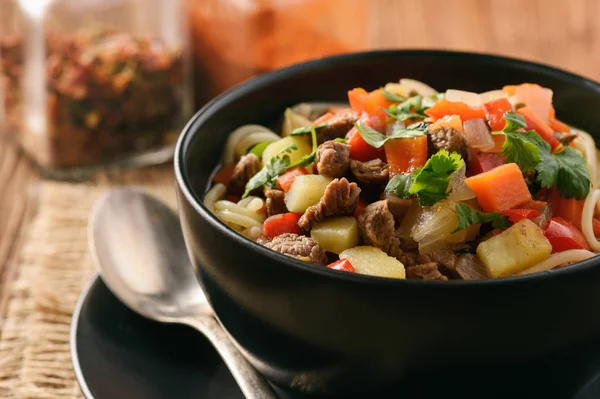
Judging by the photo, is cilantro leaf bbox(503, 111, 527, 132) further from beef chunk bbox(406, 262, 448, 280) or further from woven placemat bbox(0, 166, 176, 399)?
woven placemat bbox(0, 166, 176, 399)

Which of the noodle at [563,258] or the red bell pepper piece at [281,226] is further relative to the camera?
the red bell pepper piece at [281,226]

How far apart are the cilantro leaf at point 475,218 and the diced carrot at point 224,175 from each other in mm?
1125

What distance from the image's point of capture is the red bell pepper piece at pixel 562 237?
9.61ft

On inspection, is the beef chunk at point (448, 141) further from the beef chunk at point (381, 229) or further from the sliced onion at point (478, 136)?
the beef chunk at point (381, 229)

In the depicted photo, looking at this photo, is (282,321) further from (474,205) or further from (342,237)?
(474,205)

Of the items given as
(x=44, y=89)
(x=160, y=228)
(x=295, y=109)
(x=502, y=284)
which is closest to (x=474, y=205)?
(x=502, y=284)

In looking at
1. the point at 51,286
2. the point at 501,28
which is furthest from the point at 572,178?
the point at 501,28

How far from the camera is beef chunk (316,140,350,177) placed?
9.86ft

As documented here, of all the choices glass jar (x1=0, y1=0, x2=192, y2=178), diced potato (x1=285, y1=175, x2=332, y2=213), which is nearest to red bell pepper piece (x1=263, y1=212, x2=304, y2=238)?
diced potato (x1=285, y1=175, x2=332, y2=213)

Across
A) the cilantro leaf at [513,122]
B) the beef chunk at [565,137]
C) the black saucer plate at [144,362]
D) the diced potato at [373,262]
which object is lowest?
the black saucer plate at [144,362]

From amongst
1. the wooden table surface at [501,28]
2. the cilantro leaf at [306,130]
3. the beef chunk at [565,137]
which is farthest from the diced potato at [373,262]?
the wooden table surface at [501,28]

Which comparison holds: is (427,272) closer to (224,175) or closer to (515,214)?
(515,214)

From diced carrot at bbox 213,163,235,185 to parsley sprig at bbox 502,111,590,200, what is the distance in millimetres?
1182

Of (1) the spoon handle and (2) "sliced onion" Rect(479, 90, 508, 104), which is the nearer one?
(1) the spoon handle
